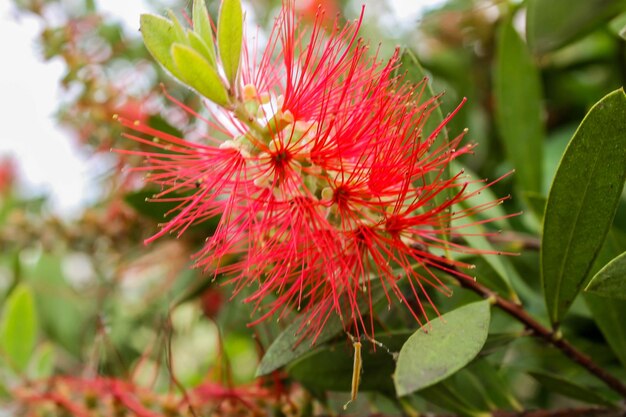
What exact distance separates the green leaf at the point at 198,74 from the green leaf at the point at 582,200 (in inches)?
17.8

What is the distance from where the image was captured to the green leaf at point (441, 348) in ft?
2.46

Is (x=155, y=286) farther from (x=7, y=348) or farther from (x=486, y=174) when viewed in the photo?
(x=486, y=174)

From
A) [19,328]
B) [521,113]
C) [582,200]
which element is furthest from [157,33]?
[19,328]

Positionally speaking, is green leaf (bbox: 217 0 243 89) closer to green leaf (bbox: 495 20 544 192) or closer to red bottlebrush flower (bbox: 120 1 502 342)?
red bottlebrush flower (bbox: 120 1 502 342)

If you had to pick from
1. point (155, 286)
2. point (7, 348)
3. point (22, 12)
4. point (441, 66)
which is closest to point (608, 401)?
point (441, 66)

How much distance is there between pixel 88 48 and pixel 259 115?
118 cm

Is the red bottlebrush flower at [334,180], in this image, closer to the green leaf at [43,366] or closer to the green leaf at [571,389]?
the green leaf at [571,389]

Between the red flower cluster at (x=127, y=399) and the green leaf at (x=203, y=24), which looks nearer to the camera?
the green leaf at (x=203, y=24)

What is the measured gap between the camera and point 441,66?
6.34ft

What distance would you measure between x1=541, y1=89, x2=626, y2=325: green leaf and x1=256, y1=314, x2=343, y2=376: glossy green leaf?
31 cm

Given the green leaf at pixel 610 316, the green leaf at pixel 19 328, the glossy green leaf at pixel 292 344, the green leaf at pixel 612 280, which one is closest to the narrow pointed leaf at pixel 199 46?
the glossy green leaf at pixel 292 344

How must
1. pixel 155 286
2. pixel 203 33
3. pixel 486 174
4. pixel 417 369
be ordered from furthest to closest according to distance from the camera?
pixel 155 286 → pixel 486 174 → pixel 203 33 → pixel 417 369

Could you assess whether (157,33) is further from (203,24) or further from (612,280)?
(612,280)

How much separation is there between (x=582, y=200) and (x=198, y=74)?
52 cm
